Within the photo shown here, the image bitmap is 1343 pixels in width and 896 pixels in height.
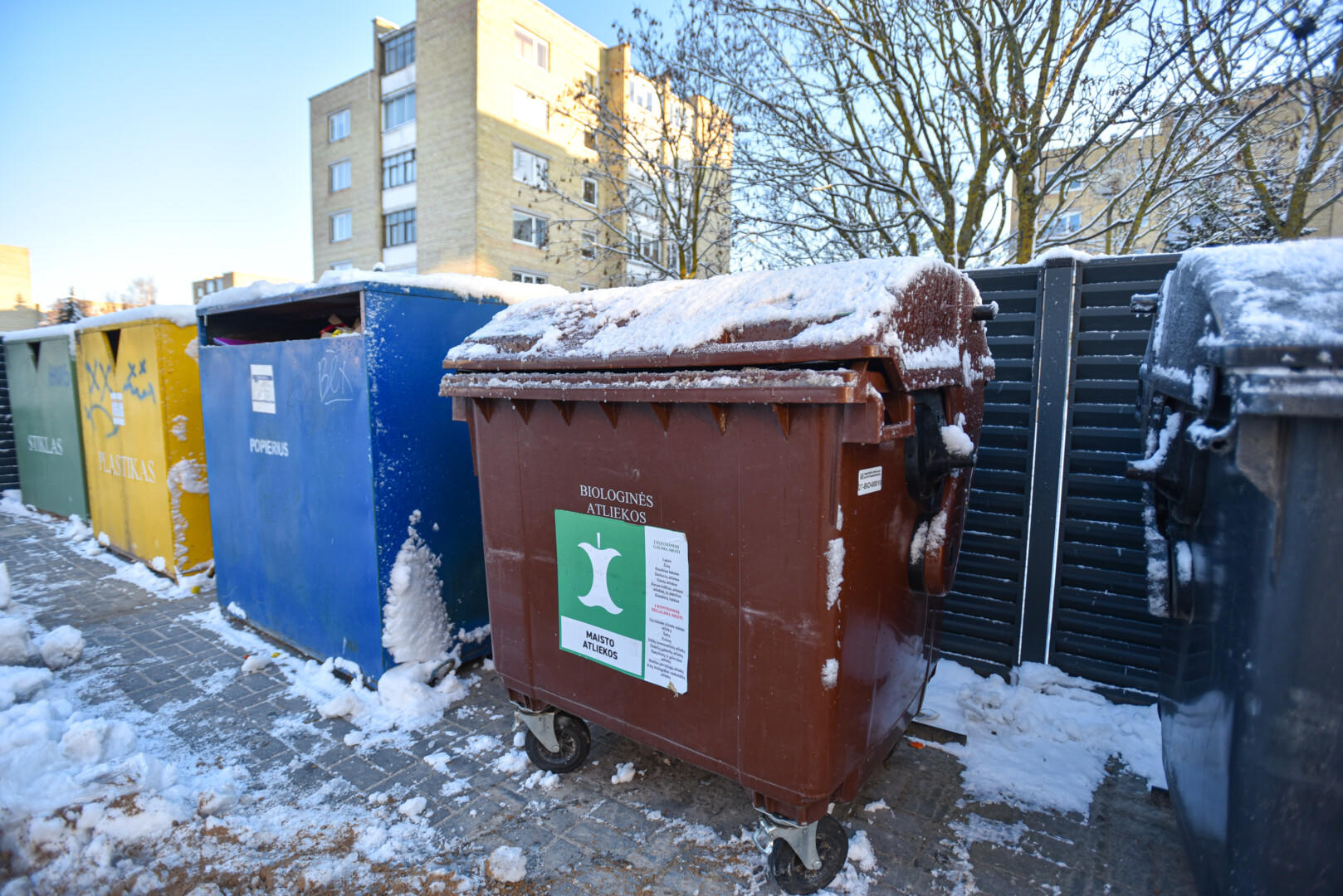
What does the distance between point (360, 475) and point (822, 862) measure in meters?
2.60

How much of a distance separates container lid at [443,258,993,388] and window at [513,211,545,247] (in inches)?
796

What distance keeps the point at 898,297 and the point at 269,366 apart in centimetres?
344

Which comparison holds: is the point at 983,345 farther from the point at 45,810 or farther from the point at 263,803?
the point at 45,810

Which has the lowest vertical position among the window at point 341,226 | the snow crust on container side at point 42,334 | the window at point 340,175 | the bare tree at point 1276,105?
the snow crust on container side at point 42,334

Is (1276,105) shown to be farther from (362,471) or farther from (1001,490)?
(362,471)

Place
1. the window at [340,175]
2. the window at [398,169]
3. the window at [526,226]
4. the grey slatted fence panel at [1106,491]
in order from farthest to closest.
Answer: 1. the window at [340,175]
2. the window at [398,169]
3. the window at [526,226]
4. the grey slatted fence panel at [1106,491]

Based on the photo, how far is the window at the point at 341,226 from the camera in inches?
974

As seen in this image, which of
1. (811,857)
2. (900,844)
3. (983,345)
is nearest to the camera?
(811,857)

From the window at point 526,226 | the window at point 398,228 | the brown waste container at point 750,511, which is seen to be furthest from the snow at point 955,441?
the window at point 398,228

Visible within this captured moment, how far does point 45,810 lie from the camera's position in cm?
221

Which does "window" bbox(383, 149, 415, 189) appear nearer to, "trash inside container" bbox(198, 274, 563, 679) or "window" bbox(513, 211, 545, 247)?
"window" bbox(513, 211, 545, 247)

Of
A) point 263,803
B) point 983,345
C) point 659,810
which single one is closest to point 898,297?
point 983,345

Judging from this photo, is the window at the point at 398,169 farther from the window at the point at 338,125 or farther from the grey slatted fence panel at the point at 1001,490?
the grey slatted fence panel at the point at 1001,490

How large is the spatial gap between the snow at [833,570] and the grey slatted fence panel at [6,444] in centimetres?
1044
